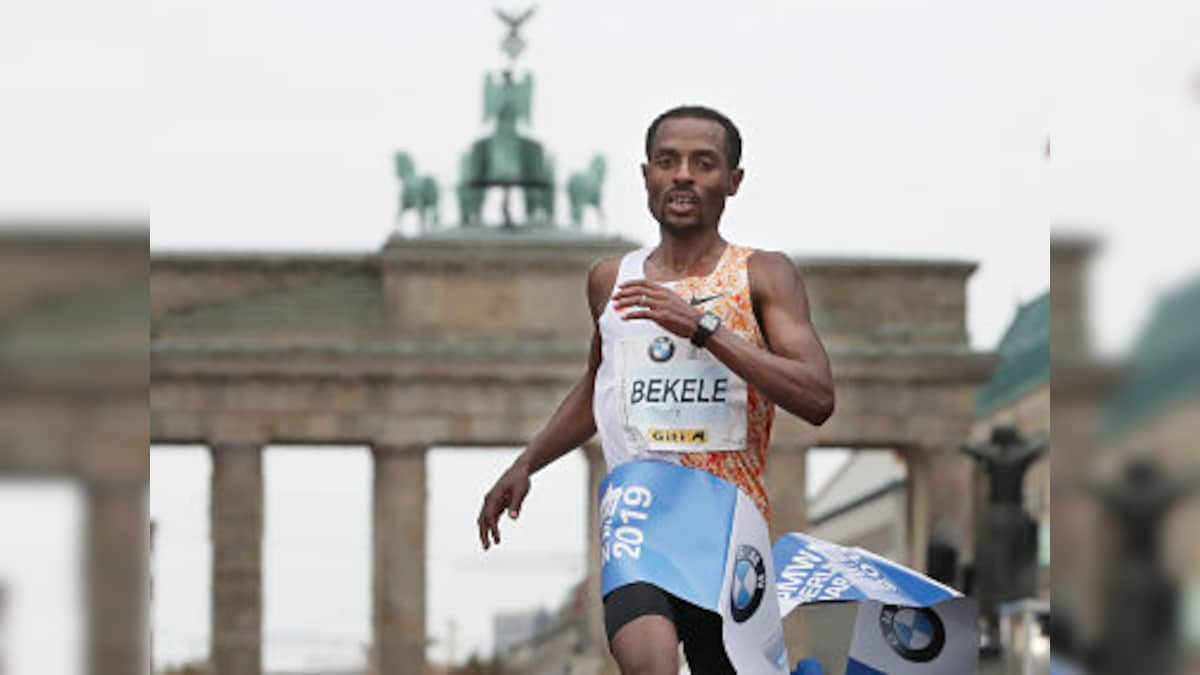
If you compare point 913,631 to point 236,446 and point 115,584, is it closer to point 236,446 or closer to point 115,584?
point 115,584

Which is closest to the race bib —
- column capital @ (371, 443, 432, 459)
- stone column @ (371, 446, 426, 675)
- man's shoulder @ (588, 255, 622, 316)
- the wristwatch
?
the wristwatch

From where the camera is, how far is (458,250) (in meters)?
54.8

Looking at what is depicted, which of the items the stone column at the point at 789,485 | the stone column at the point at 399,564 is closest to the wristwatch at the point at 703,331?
the stone column at the point at 789,485

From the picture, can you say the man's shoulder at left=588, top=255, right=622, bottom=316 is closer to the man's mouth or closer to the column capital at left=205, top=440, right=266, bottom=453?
the man's mouth

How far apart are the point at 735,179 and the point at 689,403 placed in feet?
1.14

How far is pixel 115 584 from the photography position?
7.23ft

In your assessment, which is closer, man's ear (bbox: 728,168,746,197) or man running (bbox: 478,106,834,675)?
man running (bbox: 478,106,834,675)

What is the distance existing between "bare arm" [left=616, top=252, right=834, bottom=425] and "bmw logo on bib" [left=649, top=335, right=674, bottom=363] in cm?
7

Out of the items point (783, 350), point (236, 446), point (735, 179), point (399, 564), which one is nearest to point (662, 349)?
point (783, 350)

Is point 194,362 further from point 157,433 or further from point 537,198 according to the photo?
point 537,198

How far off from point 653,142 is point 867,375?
5242 cm

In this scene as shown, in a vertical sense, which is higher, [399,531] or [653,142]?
[653,142]

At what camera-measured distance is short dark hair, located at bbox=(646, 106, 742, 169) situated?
3.66 metres

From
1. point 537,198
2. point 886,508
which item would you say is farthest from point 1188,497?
point 886,508
